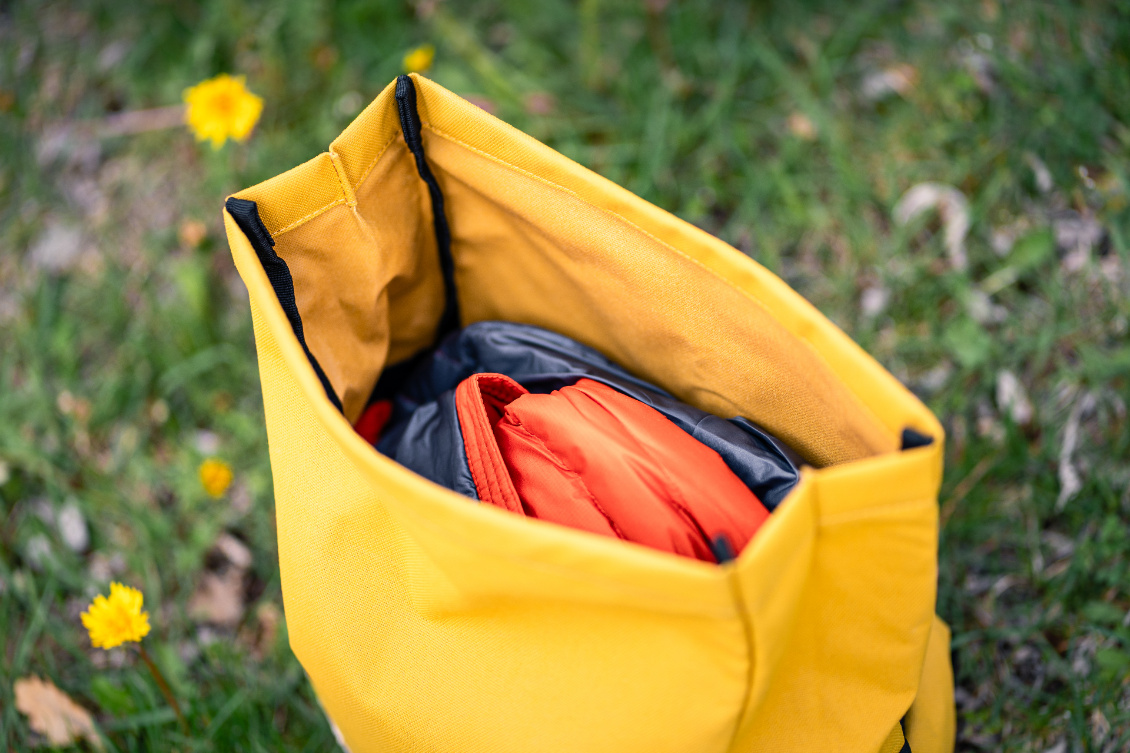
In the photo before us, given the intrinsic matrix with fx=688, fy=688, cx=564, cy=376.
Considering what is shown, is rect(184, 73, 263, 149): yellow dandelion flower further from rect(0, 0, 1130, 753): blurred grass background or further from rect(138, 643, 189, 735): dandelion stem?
rect(138, 643, 189, 735): dandelion stem

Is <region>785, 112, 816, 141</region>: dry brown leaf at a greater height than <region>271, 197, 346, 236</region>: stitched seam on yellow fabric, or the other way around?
<region>271, 197, 346, 236</region>: stitched seam on yellow fabric

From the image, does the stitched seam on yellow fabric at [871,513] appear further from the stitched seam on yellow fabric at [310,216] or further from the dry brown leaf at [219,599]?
the dry brown leaf at [219,599]

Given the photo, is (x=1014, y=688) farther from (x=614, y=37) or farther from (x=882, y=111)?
(x=614, y=37)

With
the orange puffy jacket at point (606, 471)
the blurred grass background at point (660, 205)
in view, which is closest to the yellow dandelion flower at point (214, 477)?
the blurred grass background at point (660, 205)

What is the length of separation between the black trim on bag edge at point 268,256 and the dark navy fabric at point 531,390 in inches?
8.3

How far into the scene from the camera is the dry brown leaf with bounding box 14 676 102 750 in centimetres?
138

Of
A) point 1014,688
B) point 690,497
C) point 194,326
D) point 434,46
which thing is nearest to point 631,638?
point 690,497

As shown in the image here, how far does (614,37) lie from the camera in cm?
214

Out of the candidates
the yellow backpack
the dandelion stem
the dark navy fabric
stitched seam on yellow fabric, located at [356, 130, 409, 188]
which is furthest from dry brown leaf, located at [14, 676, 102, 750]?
stitched seam on yellow fabric, located at [356, 130, 409, 188]

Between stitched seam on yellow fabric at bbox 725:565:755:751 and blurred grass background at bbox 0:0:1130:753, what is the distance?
33.3 inches

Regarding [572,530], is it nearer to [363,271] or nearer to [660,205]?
[363,271]

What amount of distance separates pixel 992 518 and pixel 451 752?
1.22 m

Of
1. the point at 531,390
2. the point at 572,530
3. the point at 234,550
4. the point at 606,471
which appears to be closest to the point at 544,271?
the point at 531,390

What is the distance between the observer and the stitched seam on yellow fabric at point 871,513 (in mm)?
722
